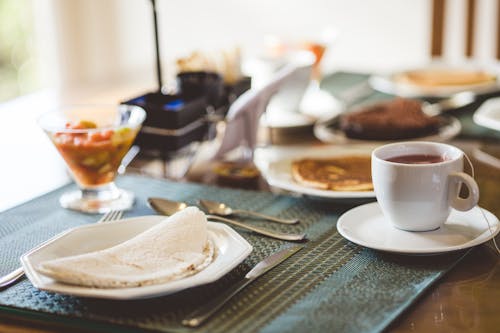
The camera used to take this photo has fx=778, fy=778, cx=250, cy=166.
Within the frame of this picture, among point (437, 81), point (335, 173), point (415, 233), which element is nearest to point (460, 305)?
point (415, 233)

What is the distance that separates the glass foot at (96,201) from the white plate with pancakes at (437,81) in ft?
2.99

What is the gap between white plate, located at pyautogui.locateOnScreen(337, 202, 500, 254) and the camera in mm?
1023

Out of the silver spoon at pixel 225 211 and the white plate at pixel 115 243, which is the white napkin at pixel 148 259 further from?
the silver spoon at pixel 225 211

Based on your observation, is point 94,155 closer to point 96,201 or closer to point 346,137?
point 96,201

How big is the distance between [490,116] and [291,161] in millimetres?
514

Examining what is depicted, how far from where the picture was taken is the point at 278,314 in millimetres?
880

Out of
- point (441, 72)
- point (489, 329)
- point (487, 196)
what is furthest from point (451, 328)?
point (441, 72)

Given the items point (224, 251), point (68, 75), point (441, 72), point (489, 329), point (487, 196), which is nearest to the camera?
point (489, 329)

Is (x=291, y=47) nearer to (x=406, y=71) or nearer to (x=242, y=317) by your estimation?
(x=406, y=71)

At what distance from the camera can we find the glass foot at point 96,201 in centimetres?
128


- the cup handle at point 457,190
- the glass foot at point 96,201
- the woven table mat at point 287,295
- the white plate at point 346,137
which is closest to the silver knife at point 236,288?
the woven table mat at point 287,295

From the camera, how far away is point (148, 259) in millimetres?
948

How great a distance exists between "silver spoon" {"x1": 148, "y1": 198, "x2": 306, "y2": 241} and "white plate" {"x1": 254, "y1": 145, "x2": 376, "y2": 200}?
14 cm

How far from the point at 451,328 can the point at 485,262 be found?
0.65 feet
